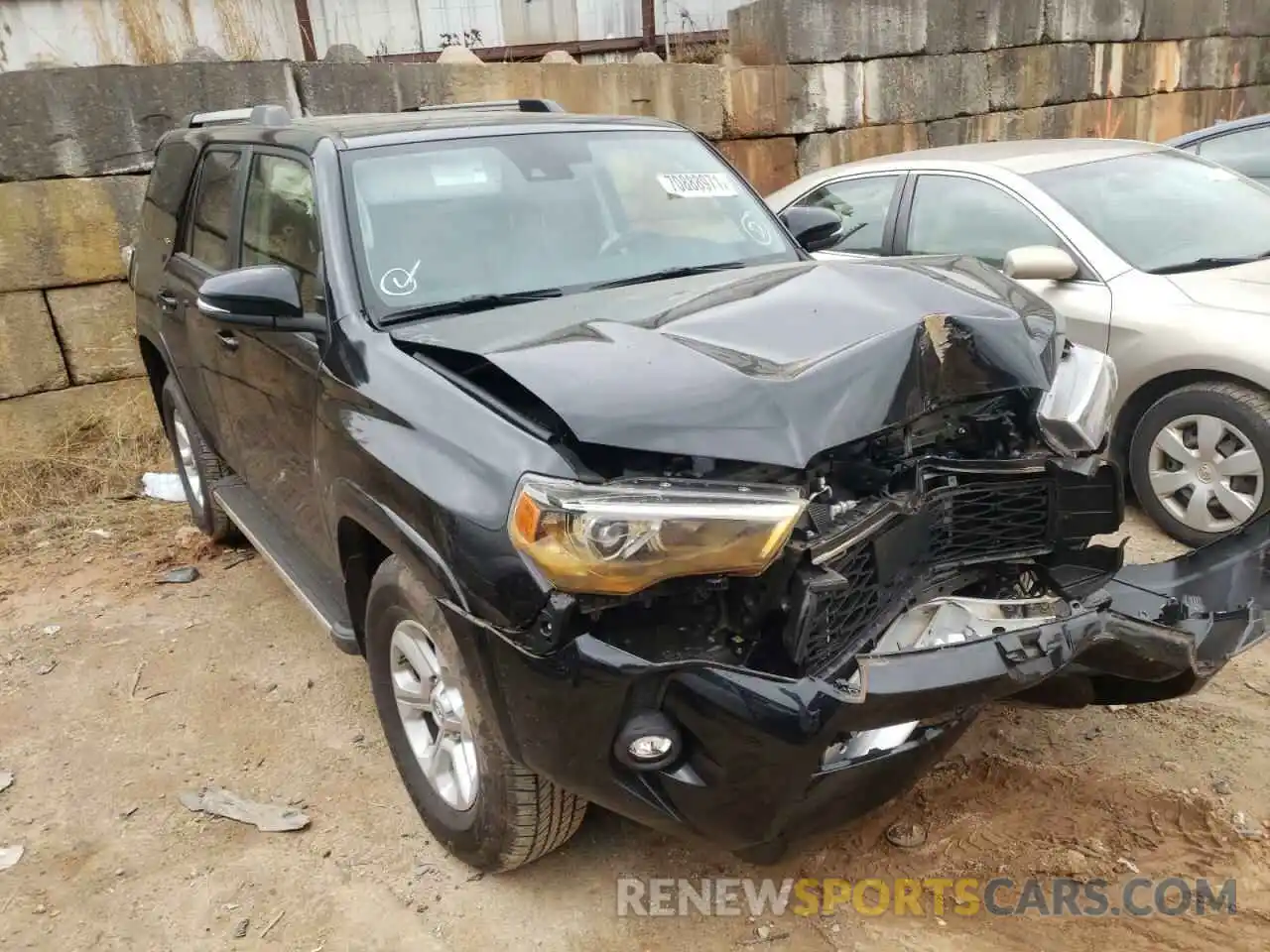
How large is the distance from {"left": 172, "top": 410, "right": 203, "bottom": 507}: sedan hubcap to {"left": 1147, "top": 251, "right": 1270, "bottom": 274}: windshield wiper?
15.3 feet

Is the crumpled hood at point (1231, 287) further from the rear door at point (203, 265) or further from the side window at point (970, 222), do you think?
the rear door at point (203, 265)

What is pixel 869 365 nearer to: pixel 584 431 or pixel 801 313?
pixel 801 313

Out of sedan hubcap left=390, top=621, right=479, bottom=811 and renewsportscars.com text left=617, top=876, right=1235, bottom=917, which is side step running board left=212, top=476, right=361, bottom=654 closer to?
sedan hubcap left=390, top=621, right=479, bottom=811

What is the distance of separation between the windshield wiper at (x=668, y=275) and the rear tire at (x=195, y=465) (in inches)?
95.3

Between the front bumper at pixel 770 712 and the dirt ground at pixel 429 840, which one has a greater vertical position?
the front bumper at pixel 770 712

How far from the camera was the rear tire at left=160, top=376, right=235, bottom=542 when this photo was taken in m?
4.68

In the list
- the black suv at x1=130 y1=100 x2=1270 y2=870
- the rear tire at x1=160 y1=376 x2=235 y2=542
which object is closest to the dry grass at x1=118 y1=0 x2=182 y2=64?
the rear tire at x1=160 y1=376 x2=235 y2=542

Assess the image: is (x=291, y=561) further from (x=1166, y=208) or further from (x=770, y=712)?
(x=1166, y=208)

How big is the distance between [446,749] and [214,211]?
2573 millimetres

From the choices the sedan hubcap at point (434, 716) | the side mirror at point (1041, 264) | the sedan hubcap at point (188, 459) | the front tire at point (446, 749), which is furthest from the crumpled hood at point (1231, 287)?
the sedan hubcap at point (188, 459)

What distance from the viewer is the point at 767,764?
195 cm

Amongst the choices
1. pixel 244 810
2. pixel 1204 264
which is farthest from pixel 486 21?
pixel 244 810

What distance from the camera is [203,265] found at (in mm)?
4098

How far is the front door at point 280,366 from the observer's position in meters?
3.04
